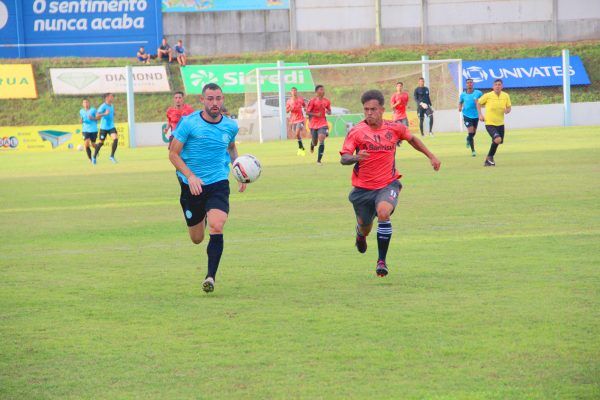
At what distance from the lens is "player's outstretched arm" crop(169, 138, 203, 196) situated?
33.7 feet

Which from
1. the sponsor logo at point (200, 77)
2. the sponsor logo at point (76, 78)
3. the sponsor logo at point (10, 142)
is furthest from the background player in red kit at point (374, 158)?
the sponsor logo at point (76, 78)

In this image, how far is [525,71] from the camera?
54.1 meters

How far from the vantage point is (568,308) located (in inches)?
343

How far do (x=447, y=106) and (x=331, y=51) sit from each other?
38.6 ft

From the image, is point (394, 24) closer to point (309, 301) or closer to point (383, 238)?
point (383, 238)

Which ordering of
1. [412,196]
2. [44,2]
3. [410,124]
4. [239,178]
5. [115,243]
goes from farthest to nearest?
[44,2]
[410,124]
[412,196]
[115,243]
[239,178]

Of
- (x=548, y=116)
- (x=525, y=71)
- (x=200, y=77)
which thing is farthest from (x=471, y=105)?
(x=200, y=77)

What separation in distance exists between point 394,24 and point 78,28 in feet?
52.0

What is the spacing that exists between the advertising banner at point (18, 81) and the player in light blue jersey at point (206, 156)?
4471 centimetres

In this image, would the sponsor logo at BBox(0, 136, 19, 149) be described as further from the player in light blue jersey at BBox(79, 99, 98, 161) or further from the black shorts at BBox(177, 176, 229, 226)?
the black shorts at BBox(177, 176, 229, 226)

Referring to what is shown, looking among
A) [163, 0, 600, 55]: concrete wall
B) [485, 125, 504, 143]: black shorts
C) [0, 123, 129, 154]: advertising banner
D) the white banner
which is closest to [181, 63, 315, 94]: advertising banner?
the white banner

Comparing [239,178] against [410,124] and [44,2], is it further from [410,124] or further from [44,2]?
[44,2]

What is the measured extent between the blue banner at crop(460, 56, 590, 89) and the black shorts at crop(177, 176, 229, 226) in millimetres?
43244

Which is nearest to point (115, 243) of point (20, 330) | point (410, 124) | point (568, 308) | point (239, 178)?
point (239, 178)
